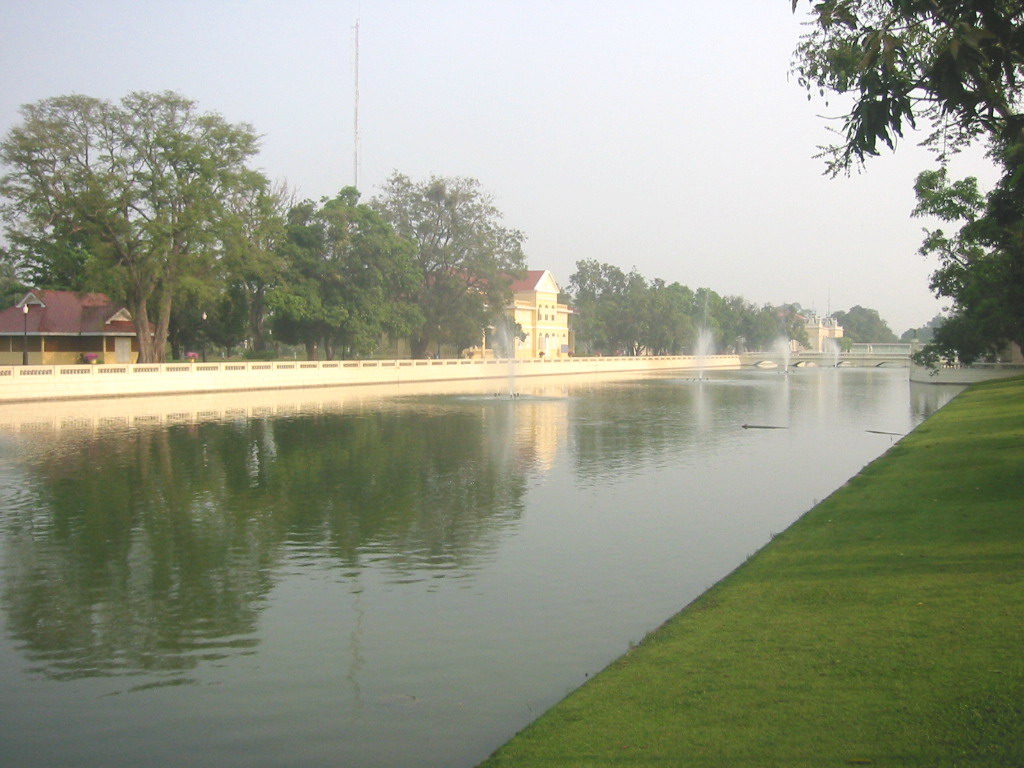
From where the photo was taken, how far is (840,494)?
15969mm

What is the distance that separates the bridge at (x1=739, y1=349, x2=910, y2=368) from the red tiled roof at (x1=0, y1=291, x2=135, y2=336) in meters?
83.0

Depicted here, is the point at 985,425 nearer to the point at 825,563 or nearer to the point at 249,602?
the point at 825,563

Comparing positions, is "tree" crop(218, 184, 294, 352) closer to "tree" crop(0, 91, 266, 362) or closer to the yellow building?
"tree" crop(0, 91, 266, 362)

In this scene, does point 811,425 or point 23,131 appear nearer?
point 811,425

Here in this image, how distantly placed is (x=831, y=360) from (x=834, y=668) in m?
127

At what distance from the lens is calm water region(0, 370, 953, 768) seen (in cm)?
733

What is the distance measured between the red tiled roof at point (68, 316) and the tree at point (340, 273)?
10.9 metres

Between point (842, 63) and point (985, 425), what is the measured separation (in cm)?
1121

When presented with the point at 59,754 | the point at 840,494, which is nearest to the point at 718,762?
the point at 59,754

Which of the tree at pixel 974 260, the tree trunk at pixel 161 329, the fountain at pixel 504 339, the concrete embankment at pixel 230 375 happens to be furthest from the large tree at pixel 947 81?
the fountain at pixel 504 339

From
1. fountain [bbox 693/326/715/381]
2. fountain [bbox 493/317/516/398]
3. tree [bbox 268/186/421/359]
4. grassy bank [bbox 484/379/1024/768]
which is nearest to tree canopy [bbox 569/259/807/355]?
fountain [bbox 693/326/715/381]

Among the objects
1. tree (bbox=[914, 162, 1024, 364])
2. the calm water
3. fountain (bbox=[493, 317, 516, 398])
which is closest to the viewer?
the calm water

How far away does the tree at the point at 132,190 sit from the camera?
50906 mm

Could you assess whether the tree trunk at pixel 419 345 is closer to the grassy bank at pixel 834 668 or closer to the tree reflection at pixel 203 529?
the tree reflection at pixel 203 529
